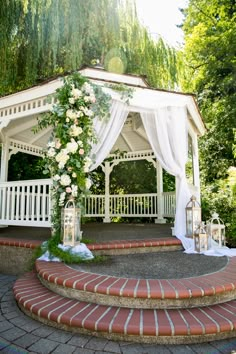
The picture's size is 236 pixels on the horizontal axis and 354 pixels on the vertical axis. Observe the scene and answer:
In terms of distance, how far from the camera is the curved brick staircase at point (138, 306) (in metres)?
1.86

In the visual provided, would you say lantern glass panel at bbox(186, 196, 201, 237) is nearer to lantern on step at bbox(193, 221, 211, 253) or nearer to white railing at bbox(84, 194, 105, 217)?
lantern on step at bbox(193, 221, 211, 253)

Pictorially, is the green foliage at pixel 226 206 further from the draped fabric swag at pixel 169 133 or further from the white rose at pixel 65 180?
the white rose at pixel 65 180

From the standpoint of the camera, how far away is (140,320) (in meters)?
1.93

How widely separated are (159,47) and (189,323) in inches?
289

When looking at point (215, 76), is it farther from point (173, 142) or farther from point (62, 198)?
point (62, 198)

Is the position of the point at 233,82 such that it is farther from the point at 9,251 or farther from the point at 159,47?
the point at 9,251

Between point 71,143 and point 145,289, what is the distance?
2064 millimetres

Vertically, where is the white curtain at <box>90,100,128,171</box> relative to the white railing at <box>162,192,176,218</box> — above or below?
above

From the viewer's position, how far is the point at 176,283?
2.29 m

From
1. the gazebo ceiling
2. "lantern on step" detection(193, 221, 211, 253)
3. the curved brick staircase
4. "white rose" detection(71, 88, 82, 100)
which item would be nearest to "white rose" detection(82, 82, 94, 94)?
"white rose" detection(71, 88, 82, 100)

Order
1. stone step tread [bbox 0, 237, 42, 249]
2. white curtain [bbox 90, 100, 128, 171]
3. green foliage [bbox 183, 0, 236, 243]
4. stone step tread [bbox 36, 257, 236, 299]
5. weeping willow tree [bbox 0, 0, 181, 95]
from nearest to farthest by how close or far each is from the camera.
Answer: stone step tread [bbox 36, 257, 236, 299] → stone step tread [bbox 0, 237, 42, 249] → white curtain [bbox 90, 100, 128, 171] → weeping willow tree [bbox 0, 0, 181, 95] → green foliage [bbox 183, 0, 236, 243]

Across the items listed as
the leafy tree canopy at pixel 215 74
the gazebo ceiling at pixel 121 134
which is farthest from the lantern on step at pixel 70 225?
the leafy tree canopy at pixel 215 74

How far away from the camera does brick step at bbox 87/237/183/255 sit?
11.8ft

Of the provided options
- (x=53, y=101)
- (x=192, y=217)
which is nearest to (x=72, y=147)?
(x=53, y=101)
